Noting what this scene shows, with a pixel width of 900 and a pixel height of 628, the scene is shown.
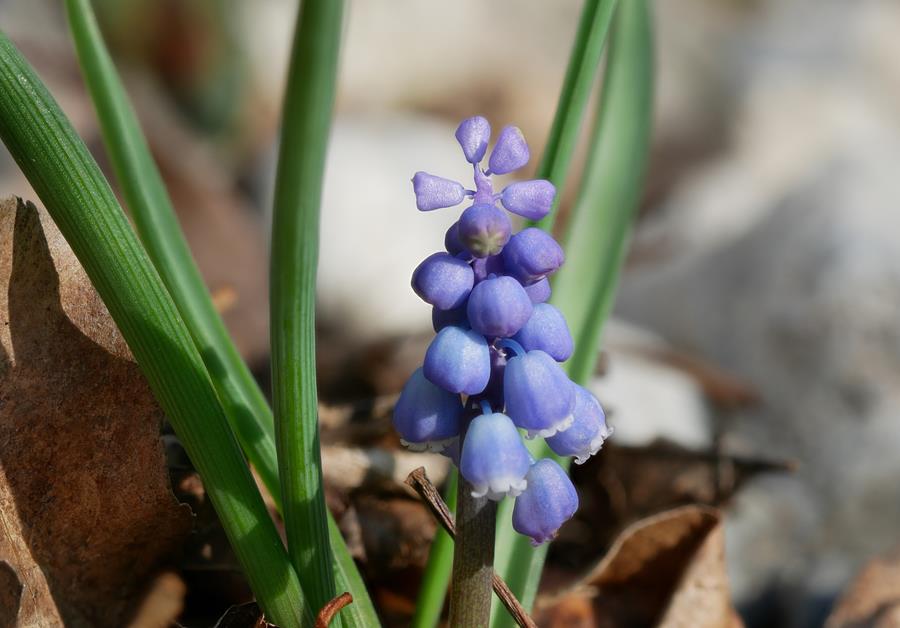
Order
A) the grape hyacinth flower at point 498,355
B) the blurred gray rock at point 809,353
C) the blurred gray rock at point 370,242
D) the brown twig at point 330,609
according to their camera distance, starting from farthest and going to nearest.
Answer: the blurred gray rock at point 370,242 < the blurred gray rock at point 809,353 < the brown twig at point 330,609 < the grape hyacinth flower at point 498,355

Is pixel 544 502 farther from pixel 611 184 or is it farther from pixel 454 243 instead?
pixel 611 184

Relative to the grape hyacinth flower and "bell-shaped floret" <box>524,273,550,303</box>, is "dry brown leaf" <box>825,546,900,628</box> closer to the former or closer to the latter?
the grape hyacinth flower

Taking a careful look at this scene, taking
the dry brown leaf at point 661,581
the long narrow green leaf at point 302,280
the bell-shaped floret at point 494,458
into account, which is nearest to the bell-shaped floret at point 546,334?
the bell-shaped floret at point 494,458

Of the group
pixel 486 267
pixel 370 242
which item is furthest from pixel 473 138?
pixel 370 242

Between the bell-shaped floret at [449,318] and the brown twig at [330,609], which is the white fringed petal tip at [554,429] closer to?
the bell-shaped floret at [449,318]

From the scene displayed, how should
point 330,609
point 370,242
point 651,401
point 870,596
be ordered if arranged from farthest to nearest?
point 370,242
point 651,401
point 870,596
point 330,609

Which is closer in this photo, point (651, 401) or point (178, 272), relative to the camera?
point (178, 272)

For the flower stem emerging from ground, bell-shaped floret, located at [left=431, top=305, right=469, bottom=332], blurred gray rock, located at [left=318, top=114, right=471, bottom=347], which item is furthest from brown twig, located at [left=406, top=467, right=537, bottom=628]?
blurred gray rock, located at [left=318, top=114, right=471, bottom=347]

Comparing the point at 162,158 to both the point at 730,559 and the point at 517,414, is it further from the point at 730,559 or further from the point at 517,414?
the point at 517,414
